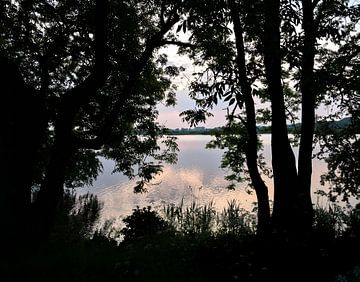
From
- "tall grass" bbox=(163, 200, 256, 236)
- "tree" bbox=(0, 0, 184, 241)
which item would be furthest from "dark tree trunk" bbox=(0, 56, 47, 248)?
"tall grass" bbox=(163, 200, 256, 236)

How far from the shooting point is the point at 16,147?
29.6ft

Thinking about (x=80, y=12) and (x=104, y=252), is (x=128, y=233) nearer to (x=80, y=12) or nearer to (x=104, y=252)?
(x=104, y=252)

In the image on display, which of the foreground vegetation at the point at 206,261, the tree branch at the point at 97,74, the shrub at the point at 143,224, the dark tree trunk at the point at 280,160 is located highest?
the tree branch at the point at 97,74

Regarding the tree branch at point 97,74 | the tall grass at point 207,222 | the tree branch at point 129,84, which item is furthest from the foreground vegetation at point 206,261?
the tall grass at point 207,222

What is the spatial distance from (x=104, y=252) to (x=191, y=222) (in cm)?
726

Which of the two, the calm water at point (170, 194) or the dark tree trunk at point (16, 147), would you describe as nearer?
the dark tree trunk at point (16, 147)

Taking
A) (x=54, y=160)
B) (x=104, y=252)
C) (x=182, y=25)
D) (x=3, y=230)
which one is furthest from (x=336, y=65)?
(x=3, y=230)

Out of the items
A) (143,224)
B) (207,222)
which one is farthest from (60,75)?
(207,222)

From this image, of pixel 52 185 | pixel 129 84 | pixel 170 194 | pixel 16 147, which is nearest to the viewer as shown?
pixel 16 147

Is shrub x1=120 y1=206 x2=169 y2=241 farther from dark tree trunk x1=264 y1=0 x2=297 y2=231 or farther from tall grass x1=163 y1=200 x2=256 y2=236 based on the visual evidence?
dark tree trunk x1=264 y1=0 x2=297 y2=231

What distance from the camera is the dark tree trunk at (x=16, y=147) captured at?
8711mm

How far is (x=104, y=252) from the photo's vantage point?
7418mm

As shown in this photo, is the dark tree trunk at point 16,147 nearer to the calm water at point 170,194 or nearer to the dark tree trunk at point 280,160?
the dark tree trunk at point 280,160

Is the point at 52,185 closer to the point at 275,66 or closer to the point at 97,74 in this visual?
the point at 97,74
